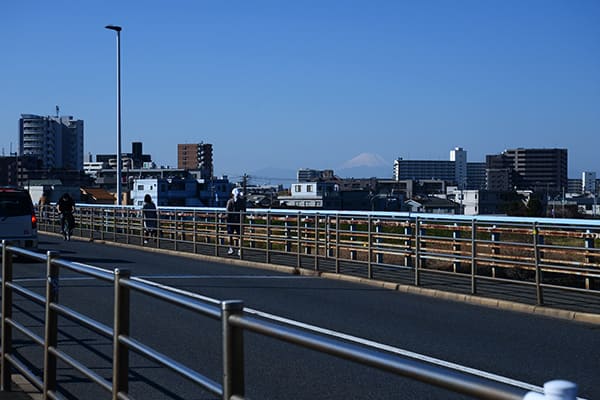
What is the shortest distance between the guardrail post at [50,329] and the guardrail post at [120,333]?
1500 millimetres

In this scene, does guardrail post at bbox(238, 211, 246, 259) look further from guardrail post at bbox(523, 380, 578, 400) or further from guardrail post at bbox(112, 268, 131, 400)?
guardrail post at bbox(523, 380, 578, 400)

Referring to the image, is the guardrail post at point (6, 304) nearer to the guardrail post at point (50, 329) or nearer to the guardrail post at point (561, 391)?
the guardrail post at point (50, 329)

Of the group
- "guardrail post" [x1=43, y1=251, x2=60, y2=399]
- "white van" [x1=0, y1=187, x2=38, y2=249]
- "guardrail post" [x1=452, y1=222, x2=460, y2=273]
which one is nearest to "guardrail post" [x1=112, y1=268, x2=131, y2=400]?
"guardrail post" [x1=43, y1=251, x2=60, y2=399]

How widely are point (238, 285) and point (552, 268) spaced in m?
5.89

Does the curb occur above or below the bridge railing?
below

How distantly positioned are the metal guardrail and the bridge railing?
28.2 ft

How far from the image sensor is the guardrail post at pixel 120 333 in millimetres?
5109

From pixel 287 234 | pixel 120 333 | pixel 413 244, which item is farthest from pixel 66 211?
pixel 120 333

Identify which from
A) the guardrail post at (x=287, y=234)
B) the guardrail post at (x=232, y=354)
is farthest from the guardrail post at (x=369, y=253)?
the guardrail post at (x=232, y=354)

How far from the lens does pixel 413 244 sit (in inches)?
765

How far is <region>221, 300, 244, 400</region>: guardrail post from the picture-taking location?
140 inches

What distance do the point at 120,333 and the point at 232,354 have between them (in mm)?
1746

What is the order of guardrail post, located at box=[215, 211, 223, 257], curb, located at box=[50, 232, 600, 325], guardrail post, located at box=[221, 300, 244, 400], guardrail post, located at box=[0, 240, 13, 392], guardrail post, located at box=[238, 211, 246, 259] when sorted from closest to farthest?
1. guardrail post, located at box=[221, 300, 244, 400]
2. guardrail post, located at box=[0, 240, 13, 392]
3. curb, located at box=[50, 232, 600, 325]
4. guardrail post, located at box=[238, 211, 246, 259]
5. guardrail post, located at box=[215, 211, 223, 257]

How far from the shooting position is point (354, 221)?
19703mm
